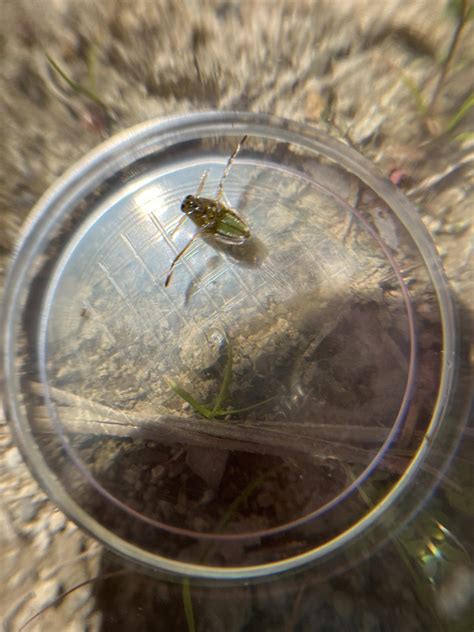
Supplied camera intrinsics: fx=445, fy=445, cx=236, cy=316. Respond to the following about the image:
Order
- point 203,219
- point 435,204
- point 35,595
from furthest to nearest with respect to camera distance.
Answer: point 435,204
point 203,219
point 35,595

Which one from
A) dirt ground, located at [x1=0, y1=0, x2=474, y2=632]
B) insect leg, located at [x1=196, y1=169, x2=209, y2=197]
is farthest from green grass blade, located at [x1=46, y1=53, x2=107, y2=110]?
insect leg, located at [x1=196, y1=169, x2=209, y2=197]

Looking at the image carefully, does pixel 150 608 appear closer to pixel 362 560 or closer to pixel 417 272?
pixel 362 560

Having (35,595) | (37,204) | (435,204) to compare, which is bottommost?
(35,595)

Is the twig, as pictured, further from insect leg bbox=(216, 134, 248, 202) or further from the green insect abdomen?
insect leg bbox=(216, 134, 248, 202)

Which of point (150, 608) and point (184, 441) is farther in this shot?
point (184, 441)

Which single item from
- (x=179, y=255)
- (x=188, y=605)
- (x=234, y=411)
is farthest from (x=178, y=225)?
(x=188, y=605)

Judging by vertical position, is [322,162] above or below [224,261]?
above

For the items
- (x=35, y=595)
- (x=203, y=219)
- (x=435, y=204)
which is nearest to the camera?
(x=35, y=595)

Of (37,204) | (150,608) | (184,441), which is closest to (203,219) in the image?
(37,204)
